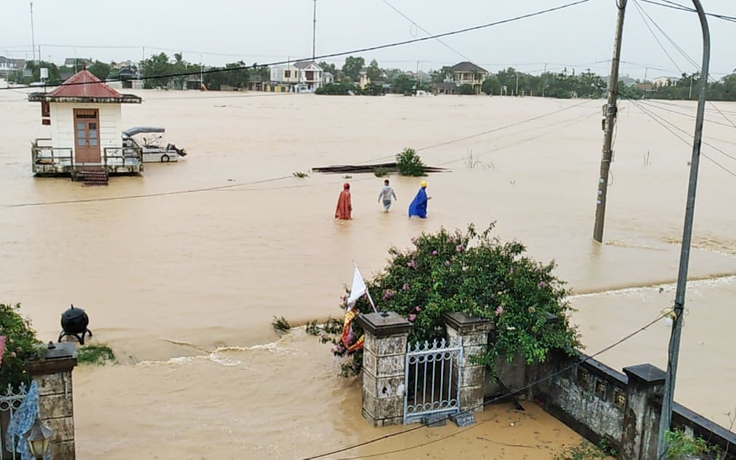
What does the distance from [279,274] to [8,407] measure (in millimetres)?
9759

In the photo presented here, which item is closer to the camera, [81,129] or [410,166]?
[81,129]

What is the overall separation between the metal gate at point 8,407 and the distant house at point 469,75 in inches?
5608

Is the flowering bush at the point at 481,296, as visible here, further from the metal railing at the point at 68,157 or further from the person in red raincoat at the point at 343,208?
the metal railing at the point at 68,157

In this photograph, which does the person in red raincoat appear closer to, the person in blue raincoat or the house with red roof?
the person in blue raincoat

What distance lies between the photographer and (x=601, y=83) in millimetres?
115938

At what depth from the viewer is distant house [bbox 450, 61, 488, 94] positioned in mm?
145500

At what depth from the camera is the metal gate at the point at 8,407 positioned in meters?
6.84

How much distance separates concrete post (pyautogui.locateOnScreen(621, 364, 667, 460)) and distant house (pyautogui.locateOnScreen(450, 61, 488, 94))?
141m

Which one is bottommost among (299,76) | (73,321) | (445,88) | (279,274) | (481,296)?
(279,274)

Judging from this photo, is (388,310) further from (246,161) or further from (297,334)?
(246,161)

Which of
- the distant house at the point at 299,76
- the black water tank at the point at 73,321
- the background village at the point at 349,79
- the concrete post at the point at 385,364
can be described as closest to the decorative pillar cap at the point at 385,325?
the concrete post at the point at 385,364

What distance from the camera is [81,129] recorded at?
29531 mm

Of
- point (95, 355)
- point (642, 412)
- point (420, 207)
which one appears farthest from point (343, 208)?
point (642, 412)

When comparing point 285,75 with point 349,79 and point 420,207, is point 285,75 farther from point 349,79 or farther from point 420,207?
point 420,207
